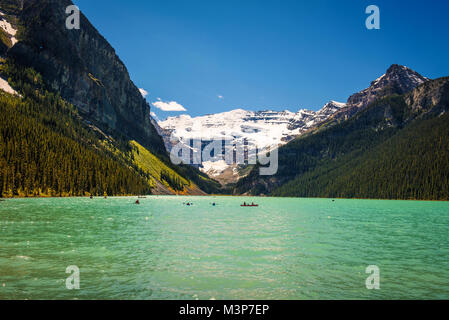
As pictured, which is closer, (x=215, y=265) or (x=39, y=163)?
(x=215, y=265)

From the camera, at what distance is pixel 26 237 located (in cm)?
3912

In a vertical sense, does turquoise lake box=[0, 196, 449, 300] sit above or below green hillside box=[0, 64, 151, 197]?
below

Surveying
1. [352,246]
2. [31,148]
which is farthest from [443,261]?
[31,148]

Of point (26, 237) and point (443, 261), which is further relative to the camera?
point (26, 237)

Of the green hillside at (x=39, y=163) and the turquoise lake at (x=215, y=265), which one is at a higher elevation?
the green hillside at (x=39, y=163)

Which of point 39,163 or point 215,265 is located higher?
point 39,163

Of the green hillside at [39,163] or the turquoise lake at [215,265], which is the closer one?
the turquoise lake at [215,265]

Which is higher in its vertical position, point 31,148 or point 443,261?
point 31,148

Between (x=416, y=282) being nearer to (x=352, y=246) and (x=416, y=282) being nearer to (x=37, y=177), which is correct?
(x=352, y=246)

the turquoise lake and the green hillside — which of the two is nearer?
the turquoise lake
